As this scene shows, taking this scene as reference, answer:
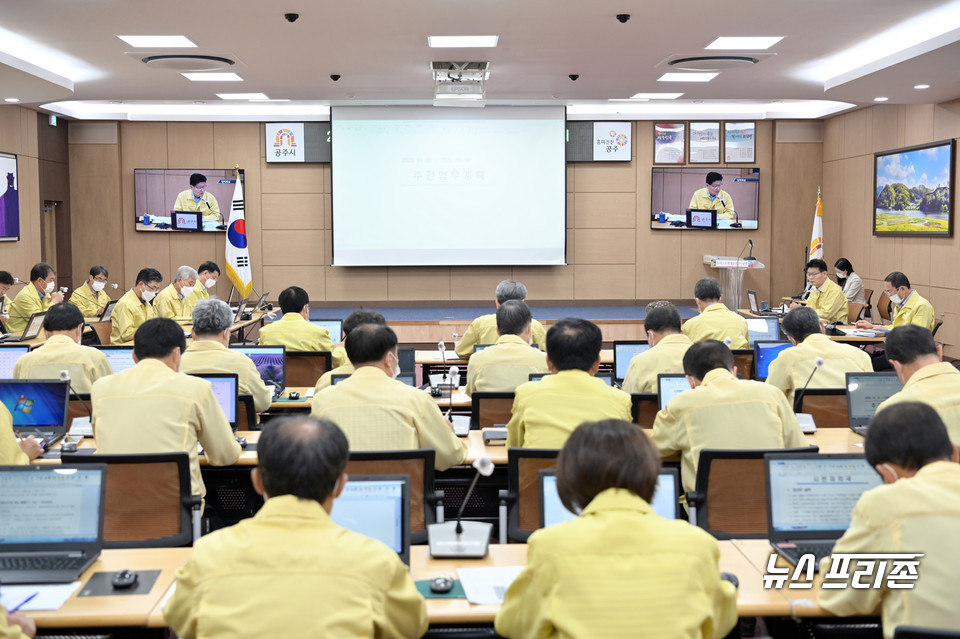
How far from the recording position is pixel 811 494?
2674 millimetres

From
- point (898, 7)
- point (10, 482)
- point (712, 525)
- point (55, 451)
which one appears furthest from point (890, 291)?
point (10, 482)

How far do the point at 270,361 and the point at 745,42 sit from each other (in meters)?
5.20

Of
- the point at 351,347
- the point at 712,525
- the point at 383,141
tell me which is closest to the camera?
the point at 712,525

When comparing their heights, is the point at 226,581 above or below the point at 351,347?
below

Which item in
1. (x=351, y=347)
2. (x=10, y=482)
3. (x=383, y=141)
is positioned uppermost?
(x=383, y=141)

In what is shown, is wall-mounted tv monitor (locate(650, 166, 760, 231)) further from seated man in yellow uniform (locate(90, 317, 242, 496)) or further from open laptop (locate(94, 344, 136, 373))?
seated man in yellow uniform (locate(90, 317, 242, 496))

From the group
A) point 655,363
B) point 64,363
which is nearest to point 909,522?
point 655,363

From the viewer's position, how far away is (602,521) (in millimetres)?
1770

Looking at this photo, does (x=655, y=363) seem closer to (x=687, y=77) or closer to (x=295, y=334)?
(x=295, y=334)

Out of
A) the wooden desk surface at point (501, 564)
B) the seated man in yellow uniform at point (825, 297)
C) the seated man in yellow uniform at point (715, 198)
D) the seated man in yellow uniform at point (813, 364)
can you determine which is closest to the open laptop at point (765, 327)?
the seated man in yellow uniform at point (825, 297)

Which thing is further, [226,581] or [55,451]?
[55,451]

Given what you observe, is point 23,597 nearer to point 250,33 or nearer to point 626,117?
point 250,33

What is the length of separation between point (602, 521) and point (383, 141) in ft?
35.7

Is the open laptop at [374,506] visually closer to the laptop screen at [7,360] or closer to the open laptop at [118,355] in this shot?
the open laptop at [118,355]
